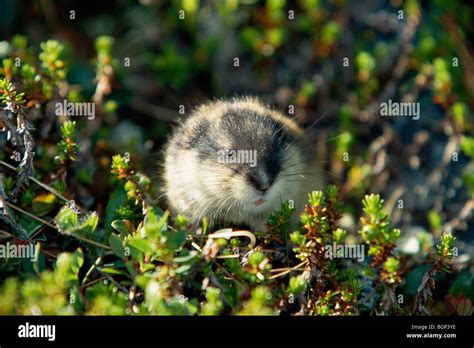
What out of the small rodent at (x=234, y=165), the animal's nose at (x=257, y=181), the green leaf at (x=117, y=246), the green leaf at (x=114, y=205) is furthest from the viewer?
the green leaf at (x=114, y=205)

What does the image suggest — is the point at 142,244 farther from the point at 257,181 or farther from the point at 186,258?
the point at 257,181

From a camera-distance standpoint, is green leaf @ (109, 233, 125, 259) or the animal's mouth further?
the animal's mouth

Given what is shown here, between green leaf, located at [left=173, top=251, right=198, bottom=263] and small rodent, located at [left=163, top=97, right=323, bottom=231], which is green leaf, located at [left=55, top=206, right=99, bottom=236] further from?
small rodent, located at [left=163, top=97, right=323, bottom=231]

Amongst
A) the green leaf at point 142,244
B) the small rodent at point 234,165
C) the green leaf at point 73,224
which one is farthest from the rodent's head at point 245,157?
the green leaf at point 73,224

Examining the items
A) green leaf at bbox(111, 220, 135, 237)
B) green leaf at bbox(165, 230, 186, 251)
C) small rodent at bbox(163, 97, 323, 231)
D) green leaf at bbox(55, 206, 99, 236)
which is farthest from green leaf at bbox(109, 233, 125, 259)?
small rodent at bbox(163, 97, 323, 231)

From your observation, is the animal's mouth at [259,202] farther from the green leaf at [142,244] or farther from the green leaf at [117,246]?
the green leaf at [117,246]

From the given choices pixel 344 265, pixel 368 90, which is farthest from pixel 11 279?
pixel 368 90

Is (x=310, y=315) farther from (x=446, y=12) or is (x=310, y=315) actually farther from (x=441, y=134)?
(x=446, y=12)
